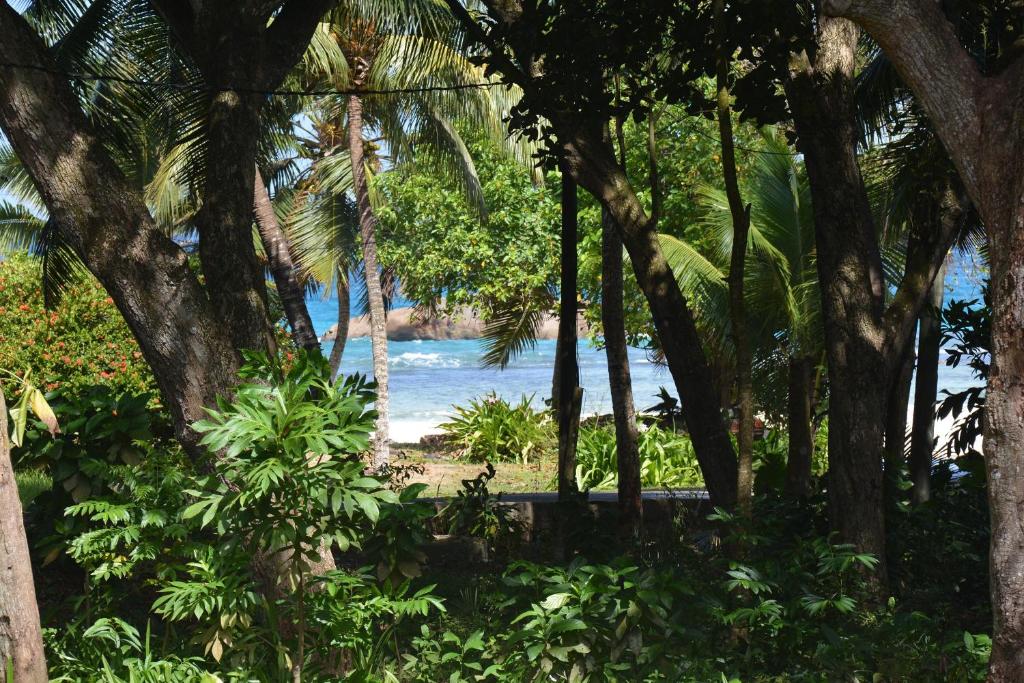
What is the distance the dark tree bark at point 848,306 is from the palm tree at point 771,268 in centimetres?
650

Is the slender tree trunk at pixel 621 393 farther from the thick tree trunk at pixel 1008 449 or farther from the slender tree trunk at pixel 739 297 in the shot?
the thick tree trunk at pixel 1008 449

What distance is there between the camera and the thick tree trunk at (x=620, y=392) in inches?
290

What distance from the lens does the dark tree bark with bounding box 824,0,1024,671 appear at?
3514 mm

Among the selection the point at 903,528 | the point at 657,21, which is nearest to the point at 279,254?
the point at 657,21

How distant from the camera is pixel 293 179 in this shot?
22.4 m

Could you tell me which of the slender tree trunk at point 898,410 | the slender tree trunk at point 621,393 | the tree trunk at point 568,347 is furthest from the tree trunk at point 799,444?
the tree trunk at point 568,347

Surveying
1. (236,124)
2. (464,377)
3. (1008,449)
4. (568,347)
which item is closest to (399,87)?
(568,347)

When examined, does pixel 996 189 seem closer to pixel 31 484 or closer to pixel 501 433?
pixel 31 484

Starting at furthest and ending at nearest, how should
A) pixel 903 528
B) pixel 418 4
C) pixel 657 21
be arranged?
pixel 418 4 → pixel 657 21 → pixel 903 528

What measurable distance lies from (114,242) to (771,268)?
8.99 meters

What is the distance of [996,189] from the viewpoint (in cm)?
371

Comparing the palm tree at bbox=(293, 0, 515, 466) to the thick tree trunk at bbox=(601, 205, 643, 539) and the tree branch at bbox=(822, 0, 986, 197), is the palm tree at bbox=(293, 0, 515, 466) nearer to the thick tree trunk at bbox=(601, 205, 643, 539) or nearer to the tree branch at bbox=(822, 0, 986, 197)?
the thick tree trunk at bbox=(601, 205, 643, 539)

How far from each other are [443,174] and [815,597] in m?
14.0

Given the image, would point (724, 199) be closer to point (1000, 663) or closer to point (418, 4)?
point (418, 4)
